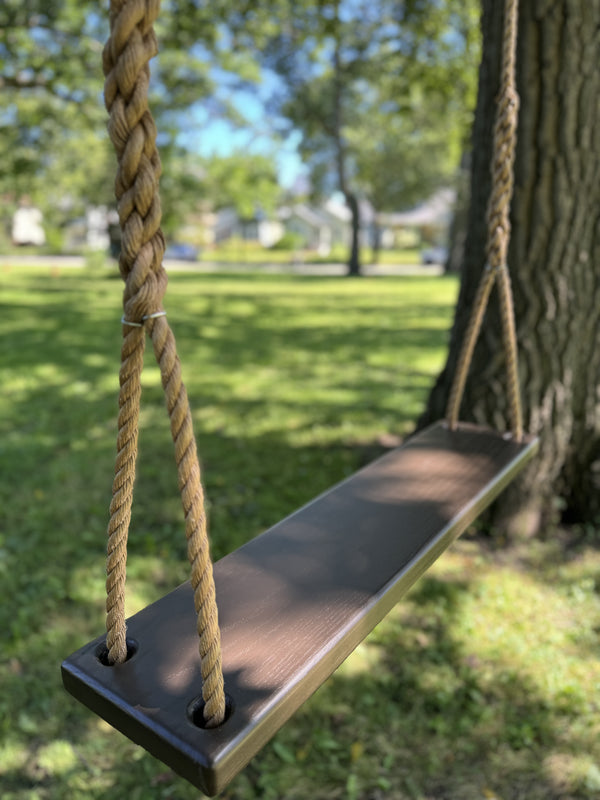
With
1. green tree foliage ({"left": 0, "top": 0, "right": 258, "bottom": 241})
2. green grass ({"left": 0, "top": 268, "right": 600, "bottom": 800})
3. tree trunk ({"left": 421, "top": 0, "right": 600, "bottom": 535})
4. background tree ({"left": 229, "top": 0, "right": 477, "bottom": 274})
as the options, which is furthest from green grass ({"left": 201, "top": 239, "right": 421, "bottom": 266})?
tree trunk ({"left": 421, "top": 0, "right": 600, "bottom": 535})

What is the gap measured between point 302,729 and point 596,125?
2.62 meters

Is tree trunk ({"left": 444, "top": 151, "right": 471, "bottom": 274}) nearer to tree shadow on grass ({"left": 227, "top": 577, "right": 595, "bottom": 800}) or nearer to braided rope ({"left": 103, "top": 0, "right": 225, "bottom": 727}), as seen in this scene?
tree shadow on grass ({"left": 227, "top": 577, "right": 595, "bottom": 800})

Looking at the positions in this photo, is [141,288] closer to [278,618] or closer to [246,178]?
[278,618]

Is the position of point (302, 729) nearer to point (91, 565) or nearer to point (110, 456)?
point (91, 565)

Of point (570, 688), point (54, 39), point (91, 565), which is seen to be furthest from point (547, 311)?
point (54, 39)

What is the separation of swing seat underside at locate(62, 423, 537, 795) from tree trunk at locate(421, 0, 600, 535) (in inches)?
43.2

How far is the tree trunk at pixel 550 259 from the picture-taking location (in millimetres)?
2422

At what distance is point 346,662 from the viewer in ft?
7.52

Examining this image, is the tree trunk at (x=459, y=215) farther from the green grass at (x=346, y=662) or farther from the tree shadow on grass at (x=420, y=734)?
the tree shadow on grass at (x=420, y=734)

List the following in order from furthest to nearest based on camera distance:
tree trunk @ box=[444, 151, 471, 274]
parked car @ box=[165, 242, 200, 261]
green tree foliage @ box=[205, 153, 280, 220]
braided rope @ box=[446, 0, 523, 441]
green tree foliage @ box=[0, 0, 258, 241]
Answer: parked car @ box=[165, 242, 200, 261]
tree trunk @ box=[444, 151, 471, 274]
green tree foliage @ box=[205, 153, 280, 220]
green tree foliage @ box=[0, 0, 258, 241]
braided rope @ box=[446, 0, 523, 441]

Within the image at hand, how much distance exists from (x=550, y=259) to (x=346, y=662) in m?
1.91

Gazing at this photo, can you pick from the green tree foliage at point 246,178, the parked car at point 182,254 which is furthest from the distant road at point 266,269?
the green tree foliage at point 246,178

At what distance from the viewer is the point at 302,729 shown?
2.05 metres

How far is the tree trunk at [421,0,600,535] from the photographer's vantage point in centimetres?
242
